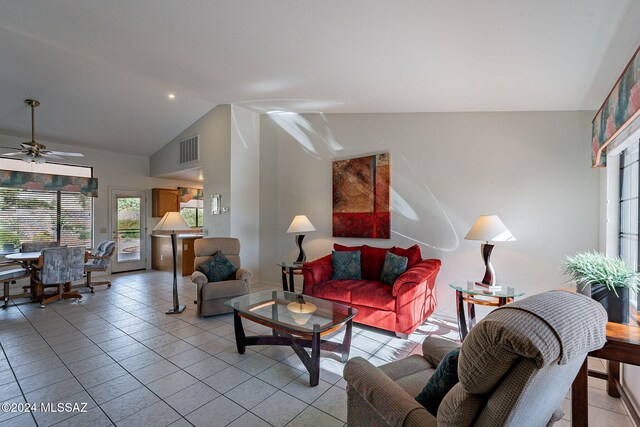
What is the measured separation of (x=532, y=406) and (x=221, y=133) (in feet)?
17.4

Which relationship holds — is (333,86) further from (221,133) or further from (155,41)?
(221,133)

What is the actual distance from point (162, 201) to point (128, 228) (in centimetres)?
97

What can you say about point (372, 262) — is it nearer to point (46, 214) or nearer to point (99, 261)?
point (99, 261)

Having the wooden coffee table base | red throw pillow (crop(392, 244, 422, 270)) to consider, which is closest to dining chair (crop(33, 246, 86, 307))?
the wooden coffee table base

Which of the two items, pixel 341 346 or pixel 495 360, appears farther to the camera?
pixel 341 346

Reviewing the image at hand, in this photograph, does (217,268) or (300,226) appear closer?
(217,268)

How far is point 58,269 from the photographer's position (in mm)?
4387

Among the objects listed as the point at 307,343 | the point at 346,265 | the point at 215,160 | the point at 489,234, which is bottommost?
the point at 307,343

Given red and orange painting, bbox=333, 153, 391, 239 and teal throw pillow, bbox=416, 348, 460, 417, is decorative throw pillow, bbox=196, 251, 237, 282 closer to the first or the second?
red and orange painting, bbox=333, 153, 391, 239

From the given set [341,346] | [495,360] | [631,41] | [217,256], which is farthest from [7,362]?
[631,41]

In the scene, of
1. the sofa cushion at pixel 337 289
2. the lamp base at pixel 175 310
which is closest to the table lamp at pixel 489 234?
the sofa cushion at pixel 337 289

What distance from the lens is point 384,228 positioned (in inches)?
164

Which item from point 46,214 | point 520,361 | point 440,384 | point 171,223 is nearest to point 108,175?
point 46,214

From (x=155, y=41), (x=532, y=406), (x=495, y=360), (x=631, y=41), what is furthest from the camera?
(x=155, y=41)
